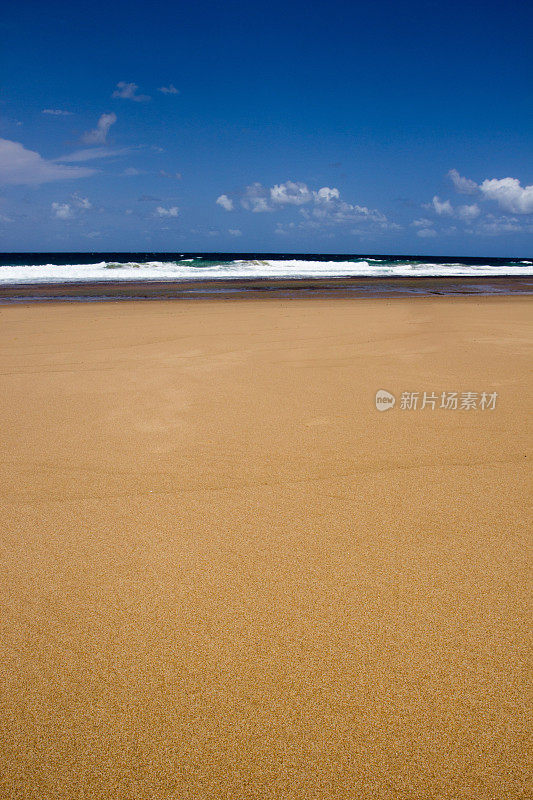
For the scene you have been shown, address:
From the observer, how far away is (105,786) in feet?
3.94

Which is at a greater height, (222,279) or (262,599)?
(222,279)

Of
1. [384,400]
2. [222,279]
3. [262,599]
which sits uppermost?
[222,279]

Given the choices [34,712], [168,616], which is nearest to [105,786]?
[34,712]

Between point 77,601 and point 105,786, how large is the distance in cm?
69

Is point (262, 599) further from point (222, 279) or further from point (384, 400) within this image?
point (222, 279)

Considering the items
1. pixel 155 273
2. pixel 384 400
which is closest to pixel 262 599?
pixel 384 400

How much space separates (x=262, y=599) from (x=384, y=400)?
2.54 metres

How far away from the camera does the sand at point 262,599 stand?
4.13 feet

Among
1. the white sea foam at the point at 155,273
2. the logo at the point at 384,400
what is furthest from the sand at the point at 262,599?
the white sea foam at the point at 155,273

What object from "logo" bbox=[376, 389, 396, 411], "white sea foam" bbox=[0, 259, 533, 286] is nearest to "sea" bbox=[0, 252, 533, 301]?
"white sea foam" bbox=[0, 259, 533, 286]

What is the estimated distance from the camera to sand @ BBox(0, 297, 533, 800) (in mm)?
1260

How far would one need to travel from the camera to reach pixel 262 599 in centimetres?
179

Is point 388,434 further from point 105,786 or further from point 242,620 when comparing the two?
point 105,786

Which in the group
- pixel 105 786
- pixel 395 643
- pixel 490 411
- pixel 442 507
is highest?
pixel 490 411
